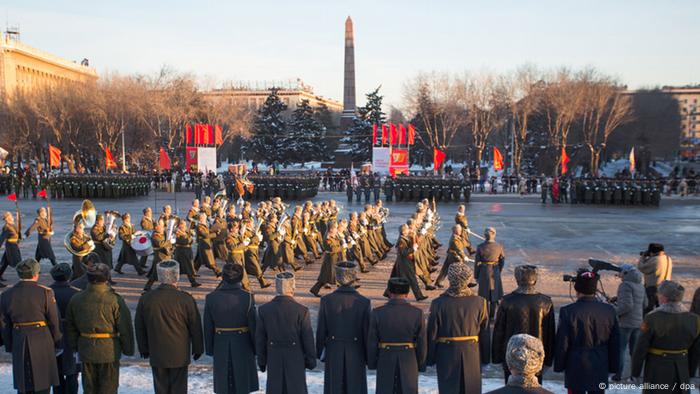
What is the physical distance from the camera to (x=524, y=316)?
16.7 ft

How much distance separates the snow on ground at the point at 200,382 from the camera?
6293 millimetres

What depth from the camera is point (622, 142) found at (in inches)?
2330

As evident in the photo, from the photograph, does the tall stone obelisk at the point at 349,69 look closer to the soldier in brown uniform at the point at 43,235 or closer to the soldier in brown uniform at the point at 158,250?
the soldier in brown uniform at the point at 43,235

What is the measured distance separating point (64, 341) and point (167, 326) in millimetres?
1166

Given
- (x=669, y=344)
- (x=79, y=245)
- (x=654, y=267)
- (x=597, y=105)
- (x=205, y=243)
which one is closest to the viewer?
(x=669, y=344)

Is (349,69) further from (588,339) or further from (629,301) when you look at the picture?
(588,339)

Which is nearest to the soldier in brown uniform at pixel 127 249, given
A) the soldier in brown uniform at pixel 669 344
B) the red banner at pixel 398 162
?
the soldier in brown uniform at pixel 669 344

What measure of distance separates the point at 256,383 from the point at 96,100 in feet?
156

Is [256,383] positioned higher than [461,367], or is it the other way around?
[461,367]

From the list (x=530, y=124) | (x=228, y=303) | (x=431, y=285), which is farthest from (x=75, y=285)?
(x=530, y=124)

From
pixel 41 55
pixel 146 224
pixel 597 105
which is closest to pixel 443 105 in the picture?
pixel 597 105

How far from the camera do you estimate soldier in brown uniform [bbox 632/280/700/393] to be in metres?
4.85

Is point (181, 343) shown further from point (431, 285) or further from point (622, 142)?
point (622, 142)

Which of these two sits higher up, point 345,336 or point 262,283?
point 345,336
